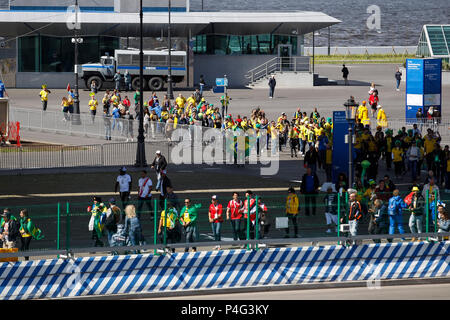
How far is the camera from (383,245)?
2083 cm

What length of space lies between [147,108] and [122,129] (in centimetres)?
163

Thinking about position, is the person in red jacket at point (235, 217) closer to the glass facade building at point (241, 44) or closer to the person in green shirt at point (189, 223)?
the person in green shirt at point (189, 223)

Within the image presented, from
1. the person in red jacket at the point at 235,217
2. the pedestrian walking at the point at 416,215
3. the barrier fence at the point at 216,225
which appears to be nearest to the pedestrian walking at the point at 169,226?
the barrier fence at the point at 216,225

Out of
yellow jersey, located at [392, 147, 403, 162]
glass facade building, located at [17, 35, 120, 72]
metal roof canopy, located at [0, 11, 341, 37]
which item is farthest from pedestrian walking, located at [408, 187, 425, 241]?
glass facade building, located at [17, 35, 120, 72]

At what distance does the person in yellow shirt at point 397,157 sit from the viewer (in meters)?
32.1

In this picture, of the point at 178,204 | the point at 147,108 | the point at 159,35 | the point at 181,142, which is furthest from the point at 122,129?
the point at 159,35

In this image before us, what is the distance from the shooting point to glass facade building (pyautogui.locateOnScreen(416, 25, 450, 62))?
2616 inches

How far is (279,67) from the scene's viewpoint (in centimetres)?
6425

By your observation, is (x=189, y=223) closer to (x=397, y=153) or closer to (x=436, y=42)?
(x=397, y=153)

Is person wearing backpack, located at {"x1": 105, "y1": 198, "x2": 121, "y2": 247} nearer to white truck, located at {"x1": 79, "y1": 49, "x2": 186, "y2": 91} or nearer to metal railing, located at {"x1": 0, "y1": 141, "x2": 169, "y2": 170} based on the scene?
metal railing, located at {"x1": 0, "y1": 141, "x2": 169, "y2": 170}

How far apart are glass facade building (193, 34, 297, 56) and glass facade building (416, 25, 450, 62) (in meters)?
9.35

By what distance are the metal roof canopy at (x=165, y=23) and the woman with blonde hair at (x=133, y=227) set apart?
43229mm

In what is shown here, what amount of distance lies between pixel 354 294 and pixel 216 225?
319cm

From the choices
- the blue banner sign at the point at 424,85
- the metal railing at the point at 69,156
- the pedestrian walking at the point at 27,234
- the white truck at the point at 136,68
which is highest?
the white truck at the point at 136,68
